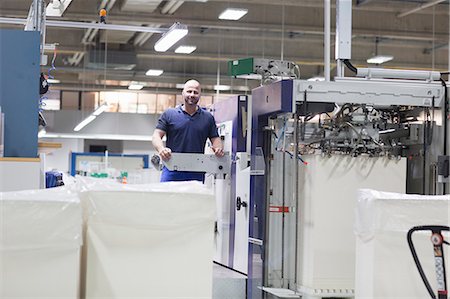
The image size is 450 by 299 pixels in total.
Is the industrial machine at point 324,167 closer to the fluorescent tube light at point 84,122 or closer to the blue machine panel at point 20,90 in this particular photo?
the blue machine panel at point 20,90

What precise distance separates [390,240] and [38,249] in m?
1.47

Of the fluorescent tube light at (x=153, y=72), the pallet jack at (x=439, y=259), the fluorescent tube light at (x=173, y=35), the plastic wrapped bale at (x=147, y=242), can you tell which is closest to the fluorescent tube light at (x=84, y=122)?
the fluorescent tube light at (x=153, y=72)

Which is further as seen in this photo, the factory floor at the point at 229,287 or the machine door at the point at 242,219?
the machine door at the point at 242,219

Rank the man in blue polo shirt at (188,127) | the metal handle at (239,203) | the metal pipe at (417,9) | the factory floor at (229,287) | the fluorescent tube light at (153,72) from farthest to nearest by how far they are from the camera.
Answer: the fluorescent tube light at (153,72) < the metal pipe at (417,9) < the man in blue polo shirt at (188,127) < the metal handle at (239,203) < the factory floor at (229,287)

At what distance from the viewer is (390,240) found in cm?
314

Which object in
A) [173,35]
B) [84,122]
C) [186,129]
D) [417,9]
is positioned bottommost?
[186,129]

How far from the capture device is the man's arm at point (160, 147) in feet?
15.9

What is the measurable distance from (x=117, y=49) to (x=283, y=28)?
3.88m

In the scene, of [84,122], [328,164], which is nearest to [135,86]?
[84,122]

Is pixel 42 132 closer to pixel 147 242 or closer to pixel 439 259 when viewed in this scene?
pixel 147 242

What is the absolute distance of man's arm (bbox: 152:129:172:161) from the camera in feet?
15.9

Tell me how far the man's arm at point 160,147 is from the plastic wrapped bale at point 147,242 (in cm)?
194

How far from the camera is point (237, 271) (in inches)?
200

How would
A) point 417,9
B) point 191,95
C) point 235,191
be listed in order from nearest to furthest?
point 235,191, point 191,95, point 417,9
